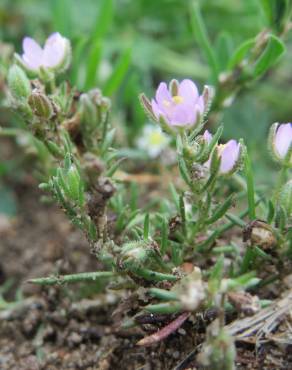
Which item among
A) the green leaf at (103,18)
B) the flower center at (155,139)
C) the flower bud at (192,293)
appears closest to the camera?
the flower bud at (192,293)

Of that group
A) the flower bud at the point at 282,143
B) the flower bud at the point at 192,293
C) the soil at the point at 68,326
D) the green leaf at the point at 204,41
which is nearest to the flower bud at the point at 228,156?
the flower bud at the point at 282,143

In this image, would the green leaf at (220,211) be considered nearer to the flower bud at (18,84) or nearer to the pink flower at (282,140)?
the pink flower at (282,140)

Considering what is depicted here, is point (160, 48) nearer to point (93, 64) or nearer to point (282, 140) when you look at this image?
point (93, 64)

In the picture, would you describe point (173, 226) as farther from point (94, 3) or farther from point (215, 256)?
point (94, 3)

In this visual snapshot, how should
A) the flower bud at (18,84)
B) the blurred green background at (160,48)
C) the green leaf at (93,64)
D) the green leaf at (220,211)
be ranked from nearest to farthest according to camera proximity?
the green leaf at (220,211) → the flower bud at (18,84) → the green leaf at (93,64) → the blurred green background at (160,48)

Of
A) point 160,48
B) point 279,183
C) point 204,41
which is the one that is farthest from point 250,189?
point 160,48

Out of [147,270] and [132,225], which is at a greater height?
[132,225]

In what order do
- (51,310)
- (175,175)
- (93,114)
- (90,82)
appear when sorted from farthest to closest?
(175,175)
(90,82)
(51,310)
(93,114)

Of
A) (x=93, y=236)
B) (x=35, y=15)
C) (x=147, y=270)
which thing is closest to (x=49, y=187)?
(x=93, y=236)
